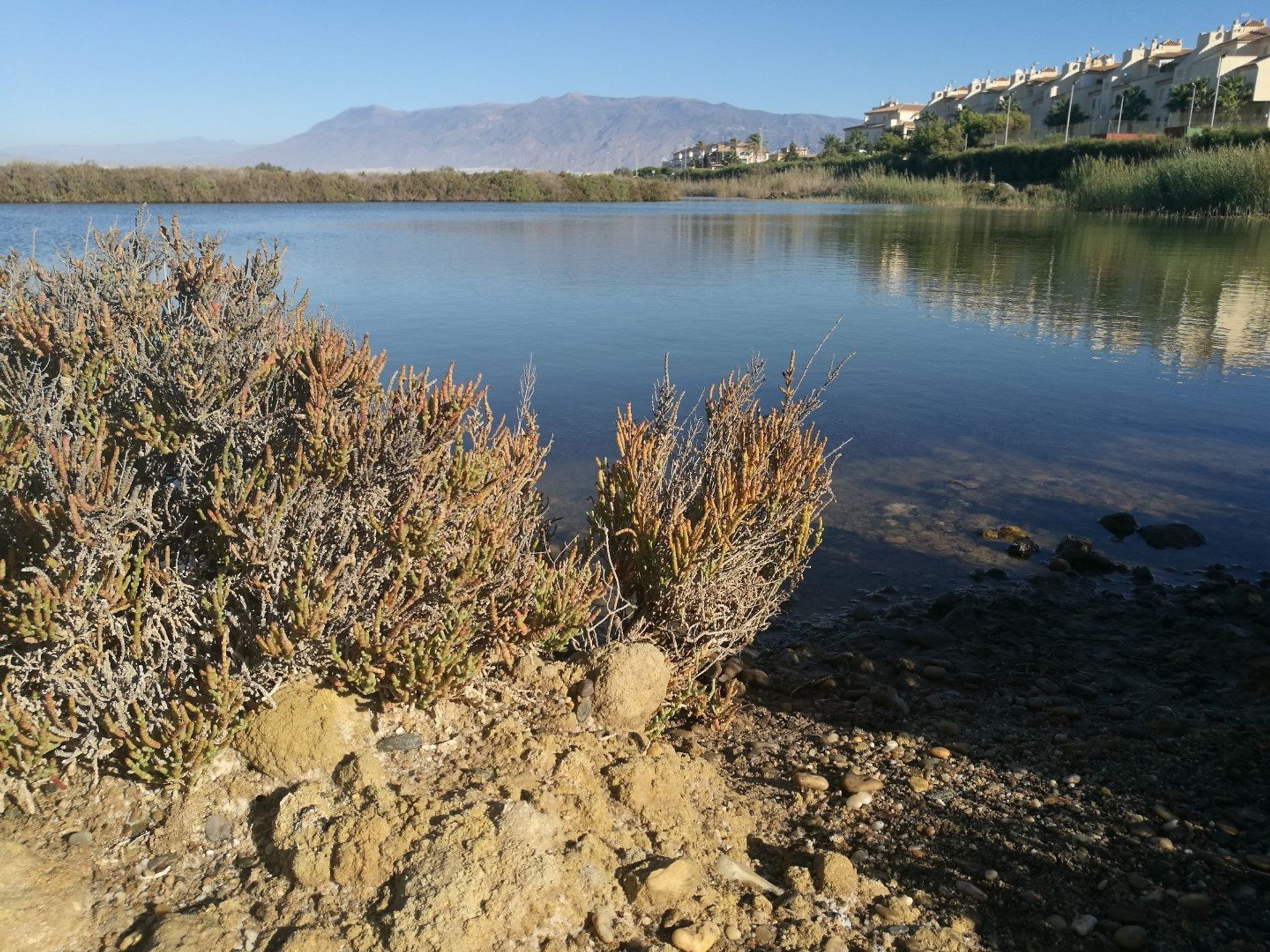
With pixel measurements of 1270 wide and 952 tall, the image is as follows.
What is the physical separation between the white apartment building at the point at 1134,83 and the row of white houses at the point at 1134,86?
0.07 metres

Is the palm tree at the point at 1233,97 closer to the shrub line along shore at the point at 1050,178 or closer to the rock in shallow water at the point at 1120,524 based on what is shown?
the shrub line along shore at the point at 1050,178

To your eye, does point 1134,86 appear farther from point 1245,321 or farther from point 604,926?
point 604,926

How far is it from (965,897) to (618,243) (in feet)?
96.6

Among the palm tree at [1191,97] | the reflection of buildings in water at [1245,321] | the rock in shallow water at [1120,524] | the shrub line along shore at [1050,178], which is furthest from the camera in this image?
the palm tree at [1191,97]

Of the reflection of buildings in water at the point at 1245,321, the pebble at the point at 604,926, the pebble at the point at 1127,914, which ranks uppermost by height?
the pebble at the point at 604,926

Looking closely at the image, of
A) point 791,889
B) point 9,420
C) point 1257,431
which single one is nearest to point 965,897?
point 791,889

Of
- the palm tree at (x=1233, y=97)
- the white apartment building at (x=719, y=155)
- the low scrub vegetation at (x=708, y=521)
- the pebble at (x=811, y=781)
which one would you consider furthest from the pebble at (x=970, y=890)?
the white apartment building at (x=719, y=155)

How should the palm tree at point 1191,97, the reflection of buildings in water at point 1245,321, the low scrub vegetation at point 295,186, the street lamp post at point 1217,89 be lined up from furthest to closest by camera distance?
1. the palm tree at point 1191,97
2. the street lamp post at point 1217,89
3. the low scrub vegetation at point 295,186
4. the reflection of buildings in water at point 1245,321

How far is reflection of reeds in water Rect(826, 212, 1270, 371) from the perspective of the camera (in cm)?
1485

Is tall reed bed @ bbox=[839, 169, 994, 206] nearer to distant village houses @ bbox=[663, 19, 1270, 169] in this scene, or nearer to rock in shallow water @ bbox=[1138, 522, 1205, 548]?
distant village houses @ bbox=[663, 19, 1270, 169]

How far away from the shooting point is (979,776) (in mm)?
3641

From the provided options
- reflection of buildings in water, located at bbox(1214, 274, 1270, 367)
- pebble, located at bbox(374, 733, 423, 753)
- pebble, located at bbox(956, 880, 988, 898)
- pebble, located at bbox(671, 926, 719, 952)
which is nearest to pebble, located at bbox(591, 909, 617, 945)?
pebble, located at bbox(671, 926, 719, 952)

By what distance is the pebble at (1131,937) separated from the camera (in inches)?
104

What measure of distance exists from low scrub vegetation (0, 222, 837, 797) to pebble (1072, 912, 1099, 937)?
5.54 ft
